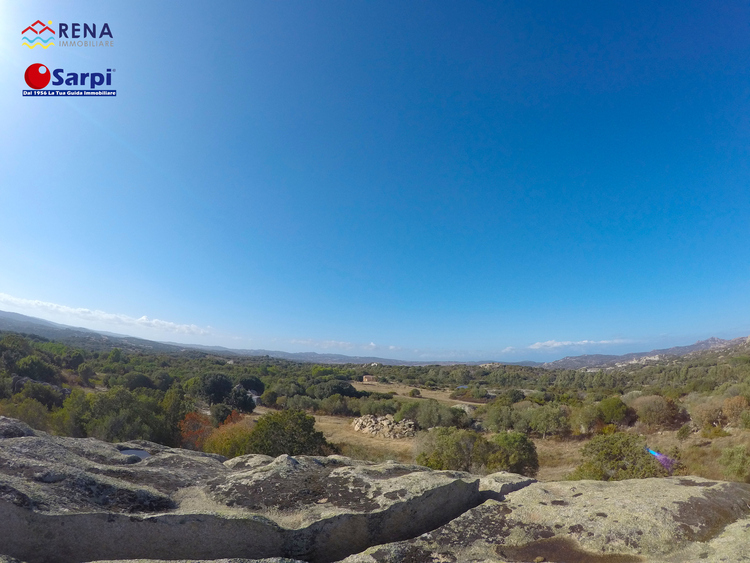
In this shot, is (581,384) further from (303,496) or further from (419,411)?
(303,496)

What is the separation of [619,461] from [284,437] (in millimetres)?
16484

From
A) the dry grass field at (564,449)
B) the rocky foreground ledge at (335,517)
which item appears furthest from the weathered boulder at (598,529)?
the dry grass field at (564,449)

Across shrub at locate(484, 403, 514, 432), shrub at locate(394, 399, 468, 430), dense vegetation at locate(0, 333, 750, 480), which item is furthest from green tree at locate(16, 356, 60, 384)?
shrub at locate(484, 403, 514, 432)

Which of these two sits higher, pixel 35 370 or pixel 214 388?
pixel 35 370

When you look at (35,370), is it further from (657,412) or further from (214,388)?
(657,412)

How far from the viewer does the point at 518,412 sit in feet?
132

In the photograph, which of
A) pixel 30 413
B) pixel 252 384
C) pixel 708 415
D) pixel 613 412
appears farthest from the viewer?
pixel 252 384

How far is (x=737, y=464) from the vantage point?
1612 centimetres

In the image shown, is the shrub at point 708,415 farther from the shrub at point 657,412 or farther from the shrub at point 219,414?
the shrub at point 219,414

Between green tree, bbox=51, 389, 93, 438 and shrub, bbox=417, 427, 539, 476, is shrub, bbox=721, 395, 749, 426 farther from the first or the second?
green tree, bbox=51, 389, 93, 438

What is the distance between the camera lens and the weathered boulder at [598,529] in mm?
5316

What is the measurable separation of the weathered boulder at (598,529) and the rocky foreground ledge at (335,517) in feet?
0.07

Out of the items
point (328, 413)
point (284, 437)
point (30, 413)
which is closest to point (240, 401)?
point (328, 413)

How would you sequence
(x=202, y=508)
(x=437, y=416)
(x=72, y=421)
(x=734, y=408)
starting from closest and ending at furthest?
(x=202, y=508)
(x=72, y=421)
(x=734, y=408)
(x=437, y=416)
